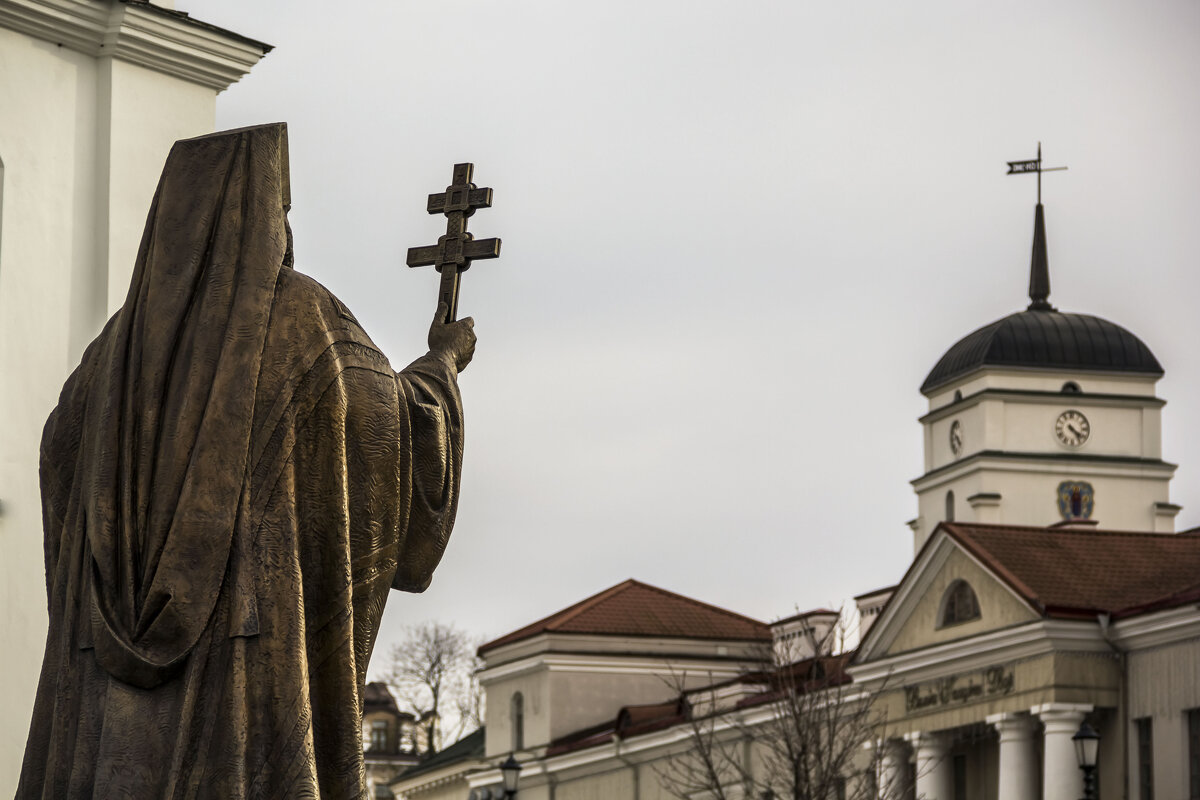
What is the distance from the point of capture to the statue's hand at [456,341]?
4.67m

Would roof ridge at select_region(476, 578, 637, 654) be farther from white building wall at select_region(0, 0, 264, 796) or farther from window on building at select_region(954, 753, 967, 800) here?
white building wall at select_region(0, 0, 264, 796)

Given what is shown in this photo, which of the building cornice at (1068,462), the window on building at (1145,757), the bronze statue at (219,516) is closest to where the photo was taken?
the bronze statue at (219,516)

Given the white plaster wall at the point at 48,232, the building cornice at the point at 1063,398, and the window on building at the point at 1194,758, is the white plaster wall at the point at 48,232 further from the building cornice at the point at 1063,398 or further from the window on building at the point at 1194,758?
the building cornice at the point at 1063,398

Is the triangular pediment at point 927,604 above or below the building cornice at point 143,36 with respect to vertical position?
below

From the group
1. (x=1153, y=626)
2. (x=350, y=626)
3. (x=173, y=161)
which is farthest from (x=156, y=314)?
(x=1153, y=626)

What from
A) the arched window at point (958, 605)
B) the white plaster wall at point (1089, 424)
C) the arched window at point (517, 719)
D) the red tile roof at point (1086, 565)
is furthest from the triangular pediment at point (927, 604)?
the white plaster wall at point (1089, 424)

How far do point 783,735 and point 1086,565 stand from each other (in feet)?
28.3

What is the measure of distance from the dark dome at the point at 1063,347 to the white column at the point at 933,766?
41634 mm

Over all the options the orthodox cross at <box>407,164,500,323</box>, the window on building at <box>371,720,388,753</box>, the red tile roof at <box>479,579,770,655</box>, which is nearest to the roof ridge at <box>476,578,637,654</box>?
the red tile roof at <box>479,579,770,655</box>

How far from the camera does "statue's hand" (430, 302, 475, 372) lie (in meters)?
4.67

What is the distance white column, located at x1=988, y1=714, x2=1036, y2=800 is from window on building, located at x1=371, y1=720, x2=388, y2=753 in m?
46.3

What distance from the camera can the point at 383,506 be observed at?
4141 mm

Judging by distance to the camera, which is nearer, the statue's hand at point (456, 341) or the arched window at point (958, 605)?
the statue's hand at point (456, 341)

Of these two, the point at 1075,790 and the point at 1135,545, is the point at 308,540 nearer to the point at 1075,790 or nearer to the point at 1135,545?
the point at 1075,790
